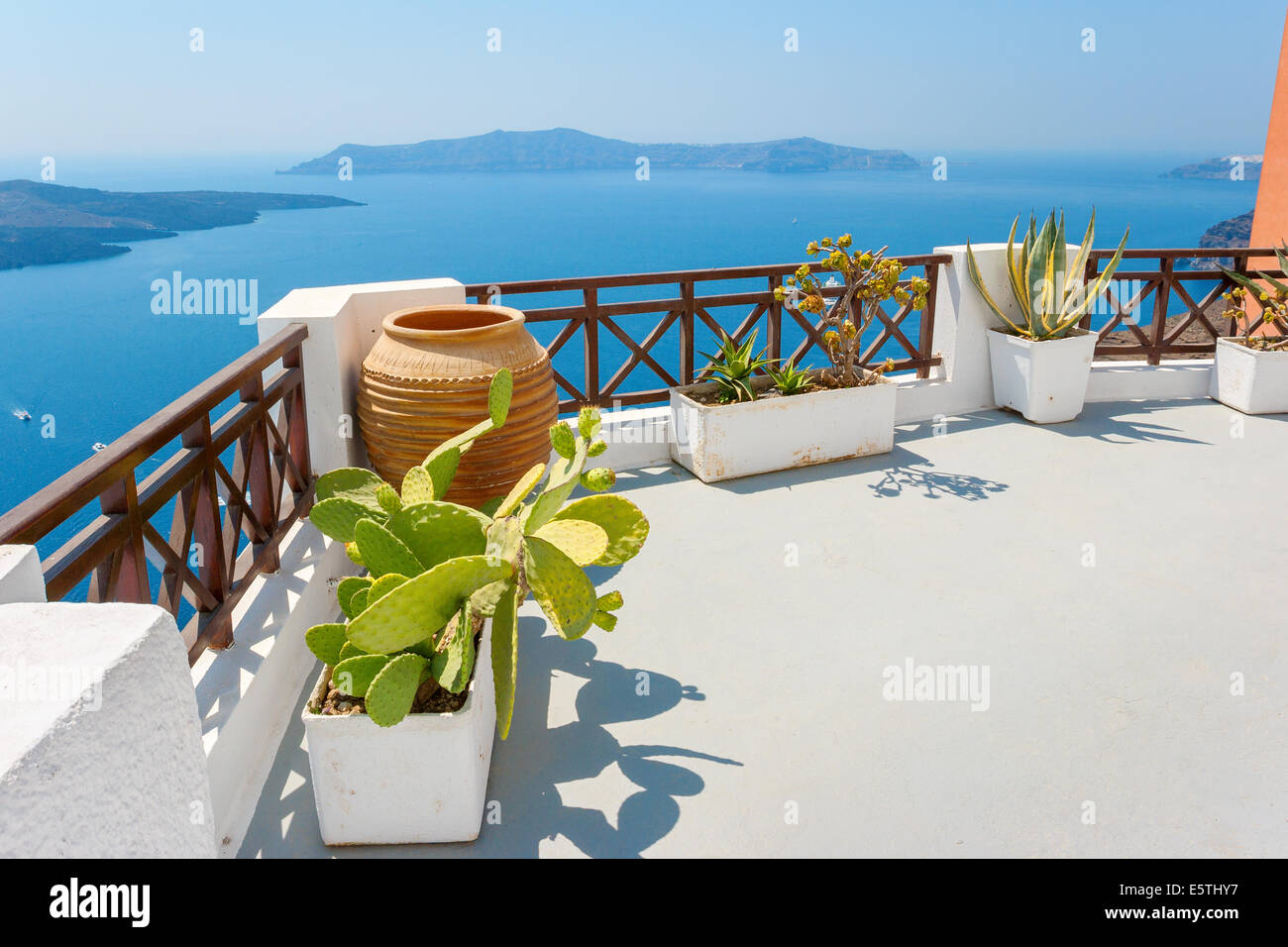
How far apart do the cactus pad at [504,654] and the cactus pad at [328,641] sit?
1.32 ft

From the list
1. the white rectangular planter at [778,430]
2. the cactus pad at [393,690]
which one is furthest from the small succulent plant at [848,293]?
the cactus pad at [393,690]

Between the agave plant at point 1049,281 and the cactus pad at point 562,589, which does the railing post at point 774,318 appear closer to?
the agave plant at point 1049,281

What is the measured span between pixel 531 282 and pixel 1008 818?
344 cm

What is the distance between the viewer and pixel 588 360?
5090 millimetres

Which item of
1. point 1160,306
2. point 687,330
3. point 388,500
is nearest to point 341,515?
point 388,500

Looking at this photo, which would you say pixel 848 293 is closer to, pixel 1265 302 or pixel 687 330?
pixel 687 330

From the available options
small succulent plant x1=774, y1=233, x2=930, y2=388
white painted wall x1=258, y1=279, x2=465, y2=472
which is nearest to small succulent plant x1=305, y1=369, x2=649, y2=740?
white painted wall x1=258, y1=279, x2=465, y2=472

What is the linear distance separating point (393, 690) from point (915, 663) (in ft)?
5.84

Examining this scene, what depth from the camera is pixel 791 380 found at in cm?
502

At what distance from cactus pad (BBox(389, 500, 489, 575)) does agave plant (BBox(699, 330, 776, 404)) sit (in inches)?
109

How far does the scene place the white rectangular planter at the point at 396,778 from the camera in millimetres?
2250

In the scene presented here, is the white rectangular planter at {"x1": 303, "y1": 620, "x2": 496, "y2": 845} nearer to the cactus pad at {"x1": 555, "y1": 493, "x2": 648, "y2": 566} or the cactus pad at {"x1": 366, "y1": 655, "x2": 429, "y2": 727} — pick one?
the cactus pad at {"x1": 366, "y1": 655, "x2": 429, "y2": 727}
